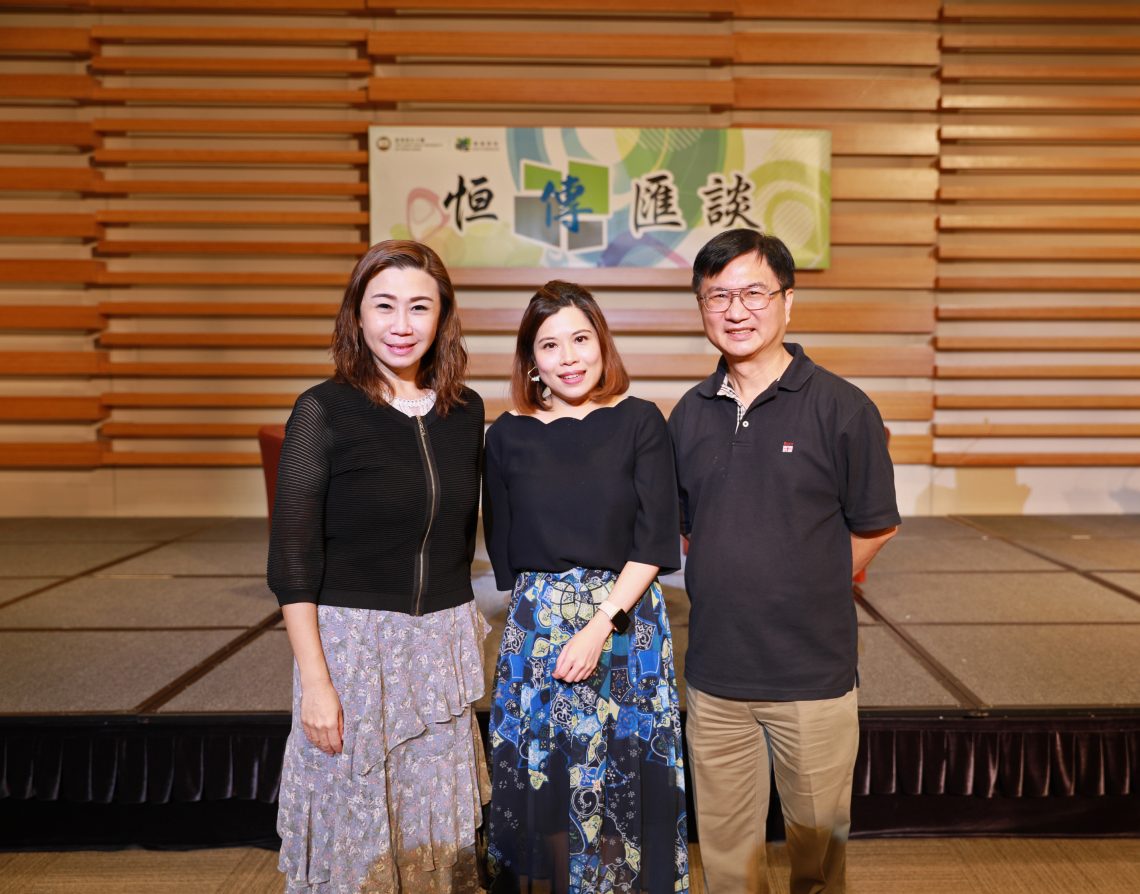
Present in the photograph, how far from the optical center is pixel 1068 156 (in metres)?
5.35

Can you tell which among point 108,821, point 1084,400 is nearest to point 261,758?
point 108,821

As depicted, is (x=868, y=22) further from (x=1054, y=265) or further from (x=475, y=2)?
(x=475, y=2)

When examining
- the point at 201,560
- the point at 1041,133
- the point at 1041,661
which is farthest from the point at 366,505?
the point at 1041,133

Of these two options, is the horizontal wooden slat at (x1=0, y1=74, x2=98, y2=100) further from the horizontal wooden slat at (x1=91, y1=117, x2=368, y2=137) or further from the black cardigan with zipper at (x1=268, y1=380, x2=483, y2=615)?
the black cardigan with zipper at (x1=268, y1=380, x2=483, y2=615)

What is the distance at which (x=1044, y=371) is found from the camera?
215 inches

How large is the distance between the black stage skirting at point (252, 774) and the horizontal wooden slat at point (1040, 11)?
4.56m

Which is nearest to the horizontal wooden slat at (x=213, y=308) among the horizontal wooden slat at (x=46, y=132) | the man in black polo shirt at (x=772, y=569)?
the horizontal wooden slat at (x=46, y=132)

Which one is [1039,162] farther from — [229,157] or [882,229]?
[229,157]

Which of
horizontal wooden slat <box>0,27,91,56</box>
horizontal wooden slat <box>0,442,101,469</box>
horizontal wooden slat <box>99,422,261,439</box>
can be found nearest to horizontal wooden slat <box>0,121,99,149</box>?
horizontal wooden slat <box>0,27,91,56</box>

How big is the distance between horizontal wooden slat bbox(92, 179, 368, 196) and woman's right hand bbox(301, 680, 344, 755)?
4431 millimetres

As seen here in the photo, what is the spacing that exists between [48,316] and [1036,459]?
6.04 metres

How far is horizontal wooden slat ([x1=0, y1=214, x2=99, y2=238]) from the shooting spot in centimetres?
532

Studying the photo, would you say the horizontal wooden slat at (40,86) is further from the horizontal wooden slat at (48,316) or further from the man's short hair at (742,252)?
the man's short hair at (742,252)

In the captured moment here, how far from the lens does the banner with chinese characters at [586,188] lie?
522 centimetres
